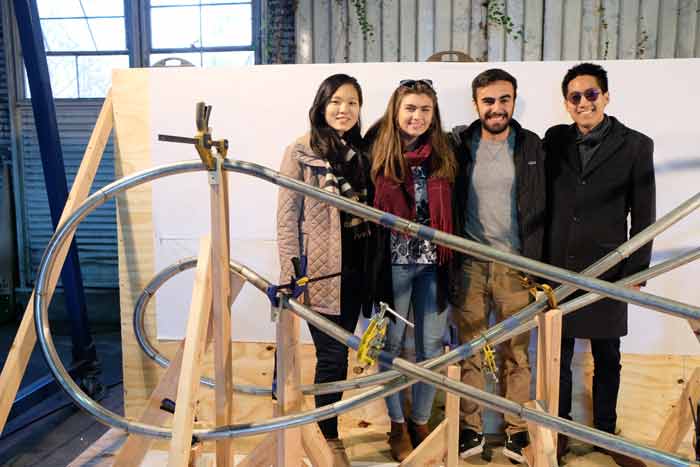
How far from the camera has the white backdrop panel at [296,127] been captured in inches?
84.0

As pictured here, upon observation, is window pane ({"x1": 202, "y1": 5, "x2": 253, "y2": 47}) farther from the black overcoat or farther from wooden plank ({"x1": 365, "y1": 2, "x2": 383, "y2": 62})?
the black overcoat

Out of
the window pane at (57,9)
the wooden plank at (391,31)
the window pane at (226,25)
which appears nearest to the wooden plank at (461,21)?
the wooden plank at (391,31)

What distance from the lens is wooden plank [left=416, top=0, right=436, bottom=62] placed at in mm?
3564

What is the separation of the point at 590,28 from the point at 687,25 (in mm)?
622

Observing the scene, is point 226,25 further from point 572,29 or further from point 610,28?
point 610,28

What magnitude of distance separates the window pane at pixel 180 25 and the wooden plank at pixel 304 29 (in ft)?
2.87

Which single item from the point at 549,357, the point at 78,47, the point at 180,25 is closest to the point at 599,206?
the point at 549,357

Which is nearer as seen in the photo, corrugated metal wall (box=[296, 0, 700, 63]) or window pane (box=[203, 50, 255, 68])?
corrugated metal wall (box=[296, 0, 700, 63])

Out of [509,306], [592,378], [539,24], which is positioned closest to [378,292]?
[509,306]

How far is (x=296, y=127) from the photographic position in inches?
87.7

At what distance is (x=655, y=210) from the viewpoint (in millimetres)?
2115

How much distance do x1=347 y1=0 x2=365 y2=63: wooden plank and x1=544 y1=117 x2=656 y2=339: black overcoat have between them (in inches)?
71.7

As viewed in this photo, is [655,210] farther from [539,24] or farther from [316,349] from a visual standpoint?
[539,24]

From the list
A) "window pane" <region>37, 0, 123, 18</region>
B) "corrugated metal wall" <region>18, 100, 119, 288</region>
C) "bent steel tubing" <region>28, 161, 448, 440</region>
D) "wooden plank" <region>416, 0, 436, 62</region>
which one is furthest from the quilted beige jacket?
"window pane" <region>37, 0, 123, 18</region>
